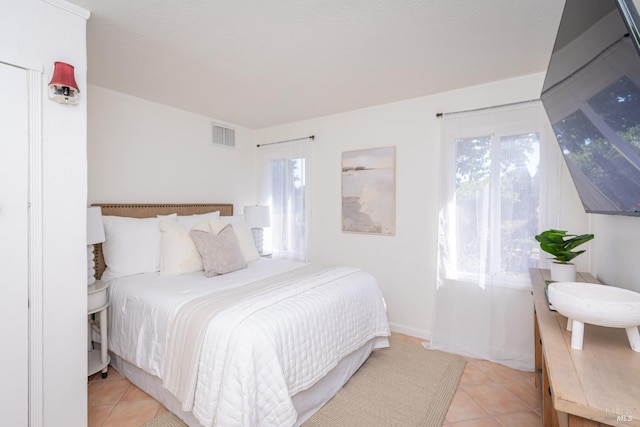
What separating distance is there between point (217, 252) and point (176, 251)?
352 millimetres

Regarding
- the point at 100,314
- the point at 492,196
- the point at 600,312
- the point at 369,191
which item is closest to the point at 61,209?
the point at 100,314

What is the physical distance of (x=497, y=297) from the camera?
8.75 feet

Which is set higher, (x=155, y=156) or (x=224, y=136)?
(x=224, y=136)

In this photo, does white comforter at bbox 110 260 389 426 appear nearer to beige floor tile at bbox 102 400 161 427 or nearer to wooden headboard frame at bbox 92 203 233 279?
beige floor tile at bbox 102 400 161 427

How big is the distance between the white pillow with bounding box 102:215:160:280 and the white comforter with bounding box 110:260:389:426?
145mm

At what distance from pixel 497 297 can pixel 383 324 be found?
3.55 ft

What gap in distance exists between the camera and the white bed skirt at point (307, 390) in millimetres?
1810

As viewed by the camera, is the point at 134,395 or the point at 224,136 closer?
the point at 134,395

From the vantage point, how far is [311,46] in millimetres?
2070

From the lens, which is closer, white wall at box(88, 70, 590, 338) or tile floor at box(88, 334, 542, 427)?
tile floor at box(88, 334, 542, 427)

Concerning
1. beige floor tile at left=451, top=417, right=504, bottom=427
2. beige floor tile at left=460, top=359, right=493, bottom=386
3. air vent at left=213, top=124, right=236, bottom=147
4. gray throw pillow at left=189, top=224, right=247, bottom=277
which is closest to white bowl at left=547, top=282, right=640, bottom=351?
beige floor tile at left=451, top=417, right=504, bottom=427

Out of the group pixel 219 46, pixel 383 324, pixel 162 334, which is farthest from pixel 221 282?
pixel 219 46

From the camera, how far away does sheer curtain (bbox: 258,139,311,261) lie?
3.88m

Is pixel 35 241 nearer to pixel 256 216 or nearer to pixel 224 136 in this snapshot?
pixel 256 216
